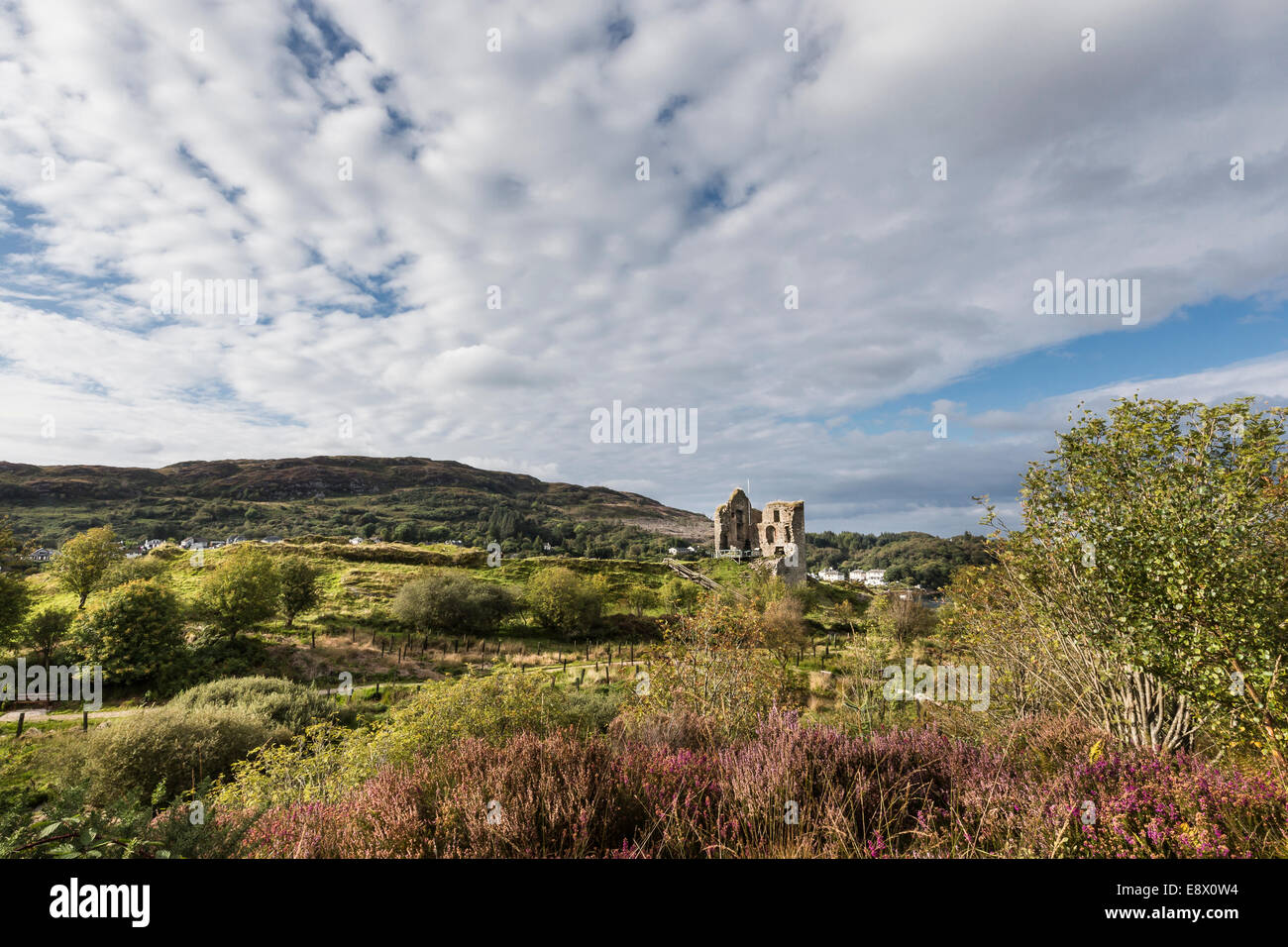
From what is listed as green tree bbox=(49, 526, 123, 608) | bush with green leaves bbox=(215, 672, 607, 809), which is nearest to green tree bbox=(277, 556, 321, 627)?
green tree bbox=(49, 526, 123, 608)

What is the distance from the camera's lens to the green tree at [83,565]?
132 ft

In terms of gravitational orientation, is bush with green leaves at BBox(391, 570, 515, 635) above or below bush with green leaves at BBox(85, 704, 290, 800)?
below

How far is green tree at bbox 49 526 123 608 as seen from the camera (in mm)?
40375

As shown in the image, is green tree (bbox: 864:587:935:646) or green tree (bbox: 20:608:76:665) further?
green tree (bbox: 864:587:935:646)

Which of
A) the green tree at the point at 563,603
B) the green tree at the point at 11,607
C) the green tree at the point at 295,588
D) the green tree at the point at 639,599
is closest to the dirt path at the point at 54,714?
the green tree at the point at 11,607

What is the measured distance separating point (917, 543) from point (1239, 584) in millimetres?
128539

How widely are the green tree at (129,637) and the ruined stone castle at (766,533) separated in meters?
51.1

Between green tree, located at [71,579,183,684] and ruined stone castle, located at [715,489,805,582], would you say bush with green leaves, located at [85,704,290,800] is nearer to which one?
green tree, located at [71,579,183,684]

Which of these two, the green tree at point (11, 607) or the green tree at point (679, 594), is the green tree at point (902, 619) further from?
the green tree at point (11, 607)

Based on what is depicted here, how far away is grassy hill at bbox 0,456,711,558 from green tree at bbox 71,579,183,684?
53.6 m
